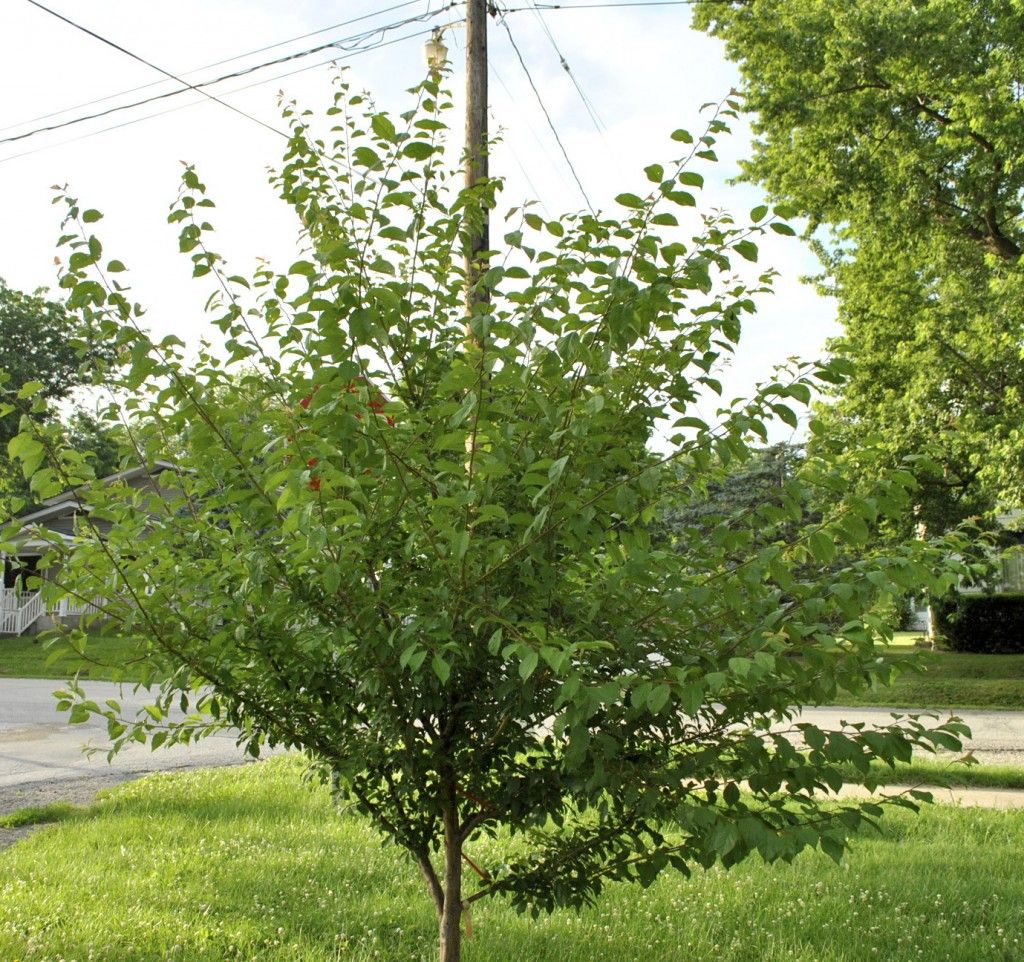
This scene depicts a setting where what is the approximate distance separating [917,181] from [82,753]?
542 inches

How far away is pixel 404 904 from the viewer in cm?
518

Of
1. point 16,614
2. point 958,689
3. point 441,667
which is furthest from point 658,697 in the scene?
point 16,614

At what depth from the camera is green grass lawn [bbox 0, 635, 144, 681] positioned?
3016mm

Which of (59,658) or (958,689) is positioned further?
(958,689)

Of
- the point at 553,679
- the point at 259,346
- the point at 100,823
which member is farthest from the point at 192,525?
the point at 100,823

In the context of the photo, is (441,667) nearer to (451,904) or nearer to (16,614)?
(451,904)

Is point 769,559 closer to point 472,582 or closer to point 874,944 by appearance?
point 472,582

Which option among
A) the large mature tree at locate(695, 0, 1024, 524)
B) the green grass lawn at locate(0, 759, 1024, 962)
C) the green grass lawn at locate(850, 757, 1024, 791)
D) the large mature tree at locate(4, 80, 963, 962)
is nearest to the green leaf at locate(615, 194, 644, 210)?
the large mature tree at locate(4, 80, 963, 962)

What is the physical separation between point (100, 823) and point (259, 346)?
5313mm

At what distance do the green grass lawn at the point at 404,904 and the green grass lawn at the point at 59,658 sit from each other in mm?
1184

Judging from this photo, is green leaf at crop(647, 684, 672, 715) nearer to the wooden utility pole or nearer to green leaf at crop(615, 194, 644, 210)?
green leaf at crop(615, 194, 644, 210)

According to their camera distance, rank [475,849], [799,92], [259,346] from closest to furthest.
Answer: [259,346], [475,849], [799,92]

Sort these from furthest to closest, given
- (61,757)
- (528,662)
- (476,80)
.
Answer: (61,757) → (476,80) → (528,662)

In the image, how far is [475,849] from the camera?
635 centimetres
